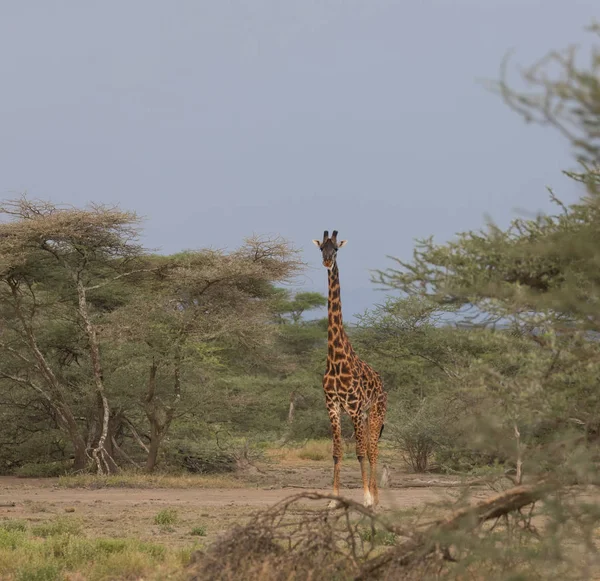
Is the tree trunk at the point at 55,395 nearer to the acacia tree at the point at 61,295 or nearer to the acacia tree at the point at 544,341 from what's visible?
the acacia tree at the point at 61,295

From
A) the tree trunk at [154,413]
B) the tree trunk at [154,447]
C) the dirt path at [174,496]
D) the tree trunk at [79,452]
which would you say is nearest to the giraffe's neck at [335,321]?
the dirt path at [174,496]

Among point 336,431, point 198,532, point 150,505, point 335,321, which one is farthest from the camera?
point 150,505

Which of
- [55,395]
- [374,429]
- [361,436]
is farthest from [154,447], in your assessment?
[361,436]

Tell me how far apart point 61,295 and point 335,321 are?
817 cm

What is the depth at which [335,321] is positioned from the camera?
12961mm

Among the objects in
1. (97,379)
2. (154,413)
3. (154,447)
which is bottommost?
(154,447)

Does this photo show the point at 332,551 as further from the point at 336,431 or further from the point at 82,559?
the point at 336,431

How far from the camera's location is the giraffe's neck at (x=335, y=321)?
1270 centimetres

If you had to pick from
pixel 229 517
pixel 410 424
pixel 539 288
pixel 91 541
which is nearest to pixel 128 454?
pixel 410 424

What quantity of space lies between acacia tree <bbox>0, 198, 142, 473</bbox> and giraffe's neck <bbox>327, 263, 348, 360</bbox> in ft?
20.5

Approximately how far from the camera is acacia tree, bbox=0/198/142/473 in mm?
17594

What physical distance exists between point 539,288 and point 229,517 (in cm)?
700

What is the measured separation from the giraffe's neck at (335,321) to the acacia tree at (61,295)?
6.26 meters

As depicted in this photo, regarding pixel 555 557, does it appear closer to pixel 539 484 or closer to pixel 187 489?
pixel 539 484
